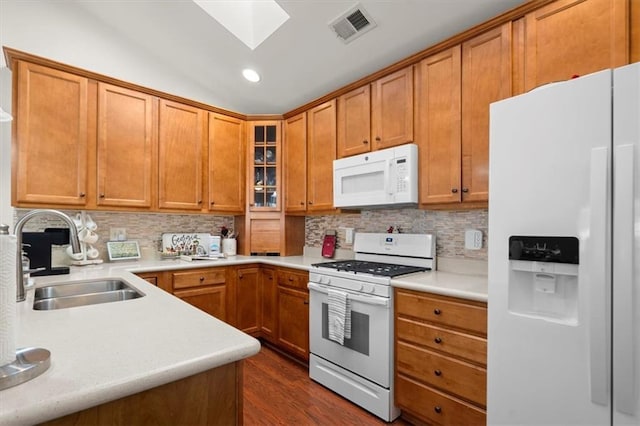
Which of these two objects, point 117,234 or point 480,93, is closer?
point 480,93

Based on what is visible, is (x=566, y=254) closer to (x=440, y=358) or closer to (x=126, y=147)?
(x=440, y=358)

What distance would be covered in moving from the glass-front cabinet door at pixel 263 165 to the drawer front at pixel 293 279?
86 cm

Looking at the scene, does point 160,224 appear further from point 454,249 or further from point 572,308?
point 572,308

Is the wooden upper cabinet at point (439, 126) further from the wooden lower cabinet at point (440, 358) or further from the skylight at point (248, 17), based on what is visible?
the skylight at point (248, 17)

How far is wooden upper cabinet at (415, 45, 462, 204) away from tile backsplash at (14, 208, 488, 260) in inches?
12.9

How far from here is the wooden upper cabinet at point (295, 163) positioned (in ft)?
10.6

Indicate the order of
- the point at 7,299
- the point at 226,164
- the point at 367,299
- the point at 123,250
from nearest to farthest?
the point at 7,299 → the point at 367,299 → the point at 123,250 → the point at 226,164

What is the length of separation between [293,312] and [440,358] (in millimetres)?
1368

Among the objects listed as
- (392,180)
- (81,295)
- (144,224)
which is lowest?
(81,295)

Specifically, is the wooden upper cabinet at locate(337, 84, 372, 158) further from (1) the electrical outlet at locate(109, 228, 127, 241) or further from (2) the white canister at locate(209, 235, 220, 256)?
(1) the electrical outlet at locate(109, 228, 127, 241)

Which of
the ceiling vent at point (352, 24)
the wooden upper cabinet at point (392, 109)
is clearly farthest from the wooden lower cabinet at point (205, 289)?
the ceiling vent at point (352, 24)

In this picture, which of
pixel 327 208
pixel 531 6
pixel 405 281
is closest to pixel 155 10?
pixel 327 208

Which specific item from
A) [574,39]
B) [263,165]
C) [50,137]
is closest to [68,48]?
[50,137]

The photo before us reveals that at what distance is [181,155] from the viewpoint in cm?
316
